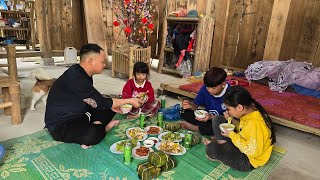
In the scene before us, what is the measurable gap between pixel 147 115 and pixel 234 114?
4.49 ft

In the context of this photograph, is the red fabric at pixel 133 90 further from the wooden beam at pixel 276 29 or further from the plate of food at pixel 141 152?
the wooden beam at pixel 276 29

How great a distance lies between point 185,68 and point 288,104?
8.84ft

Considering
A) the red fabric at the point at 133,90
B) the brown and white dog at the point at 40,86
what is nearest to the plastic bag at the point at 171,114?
the red fabric at the point at 133,90

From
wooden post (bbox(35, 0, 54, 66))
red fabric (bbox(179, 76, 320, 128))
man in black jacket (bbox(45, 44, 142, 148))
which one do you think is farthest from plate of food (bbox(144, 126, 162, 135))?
wooden post (bbox(35, 0, 54, 66))

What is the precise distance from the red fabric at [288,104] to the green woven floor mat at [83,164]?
650mm

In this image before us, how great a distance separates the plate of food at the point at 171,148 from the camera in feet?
6.74

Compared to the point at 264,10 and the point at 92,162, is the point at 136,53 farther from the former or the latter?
the point at 92,162

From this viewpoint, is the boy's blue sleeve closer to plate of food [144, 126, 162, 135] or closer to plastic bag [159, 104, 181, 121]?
plastic bag [159, 104, 181, 121]

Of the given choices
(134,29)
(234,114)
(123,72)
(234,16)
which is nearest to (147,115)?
(234,114)

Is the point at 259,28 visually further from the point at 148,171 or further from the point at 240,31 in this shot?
the point at 148,171

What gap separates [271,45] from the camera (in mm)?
4500

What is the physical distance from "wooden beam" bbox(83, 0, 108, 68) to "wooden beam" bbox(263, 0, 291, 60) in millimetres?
4001

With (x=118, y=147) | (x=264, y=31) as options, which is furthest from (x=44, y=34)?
(x=264, y=31)

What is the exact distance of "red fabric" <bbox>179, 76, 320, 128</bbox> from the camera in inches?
104
